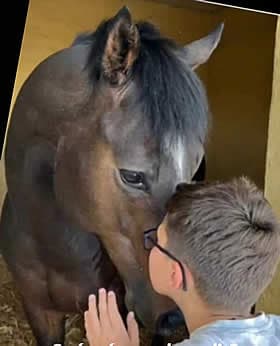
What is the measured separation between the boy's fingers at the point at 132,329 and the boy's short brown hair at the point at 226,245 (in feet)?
0.47

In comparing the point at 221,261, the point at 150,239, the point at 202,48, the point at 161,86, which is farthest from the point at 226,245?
the point at 202,48

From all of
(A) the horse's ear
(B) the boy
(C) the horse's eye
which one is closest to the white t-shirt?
(B) the boy

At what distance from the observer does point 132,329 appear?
101cm

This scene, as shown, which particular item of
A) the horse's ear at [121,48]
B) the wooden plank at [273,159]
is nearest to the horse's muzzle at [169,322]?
the wooden plank at [273,159]

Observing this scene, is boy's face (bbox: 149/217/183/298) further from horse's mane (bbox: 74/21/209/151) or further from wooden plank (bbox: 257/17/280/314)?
wooden plank (bbox: 257/17/280/314)

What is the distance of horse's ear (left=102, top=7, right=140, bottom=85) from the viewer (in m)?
1.03

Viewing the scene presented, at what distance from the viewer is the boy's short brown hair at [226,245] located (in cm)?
88

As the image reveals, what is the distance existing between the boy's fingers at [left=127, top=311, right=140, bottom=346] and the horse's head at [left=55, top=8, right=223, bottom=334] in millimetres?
27

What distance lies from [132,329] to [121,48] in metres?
0.38

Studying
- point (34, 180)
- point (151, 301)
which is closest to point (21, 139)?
point (34, 180)

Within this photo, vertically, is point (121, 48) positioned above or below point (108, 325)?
above

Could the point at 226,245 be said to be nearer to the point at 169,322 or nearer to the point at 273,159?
the point at 169,322

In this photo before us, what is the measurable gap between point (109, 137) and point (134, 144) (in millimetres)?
36

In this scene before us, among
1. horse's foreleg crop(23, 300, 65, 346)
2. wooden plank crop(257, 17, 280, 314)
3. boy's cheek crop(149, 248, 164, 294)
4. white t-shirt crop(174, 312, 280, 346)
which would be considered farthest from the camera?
wooden plank crop(257, 17, 280, 314)
